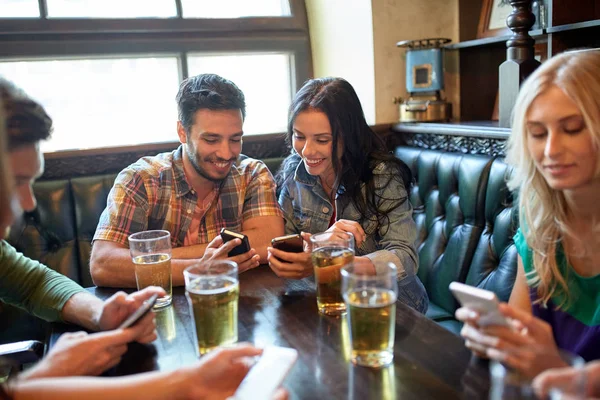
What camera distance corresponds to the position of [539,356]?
2.45ft

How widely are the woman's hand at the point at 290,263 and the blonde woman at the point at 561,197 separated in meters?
0.54

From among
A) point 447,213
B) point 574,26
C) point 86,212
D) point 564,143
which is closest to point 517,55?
point 574,26

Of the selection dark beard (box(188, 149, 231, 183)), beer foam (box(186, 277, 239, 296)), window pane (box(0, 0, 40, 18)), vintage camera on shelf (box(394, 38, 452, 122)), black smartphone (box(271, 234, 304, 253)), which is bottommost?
black smartphone (box(271, 234, 304, 253))

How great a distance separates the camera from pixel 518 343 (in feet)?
2.85

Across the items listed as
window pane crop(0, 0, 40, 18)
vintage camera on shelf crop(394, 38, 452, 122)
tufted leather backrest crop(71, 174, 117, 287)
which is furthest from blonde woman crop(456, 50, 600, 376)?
window pane crop(0, 0, 40, 18)

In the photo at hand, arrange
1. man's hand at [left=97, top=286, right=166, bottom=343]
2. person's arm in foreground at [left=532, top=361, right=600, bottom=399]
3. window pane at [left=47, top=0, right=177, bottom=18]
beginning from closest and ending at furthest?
person's arm in foreground at [left=532, top=361, right=600, bottom=399] < man's hand at [left=97, top=286, right=166, bottom=343] < window pane at [left=47, top=0, right=177, bottom=18]

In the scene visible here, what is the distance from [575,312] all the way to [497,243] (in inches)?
29.6

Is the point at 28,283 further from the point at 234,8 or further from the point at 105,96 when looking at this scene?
the point at 234,8

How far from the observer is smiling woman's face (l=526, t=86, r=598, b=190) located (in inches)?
47.3

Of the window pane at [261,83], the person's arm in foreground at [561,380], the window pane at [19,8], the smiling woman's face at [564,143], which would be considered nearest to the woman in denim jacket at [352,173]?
the smiling woman's face at [564,143]

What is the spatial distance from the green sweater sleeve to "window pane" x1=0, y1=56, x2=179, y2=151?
1.46 metres

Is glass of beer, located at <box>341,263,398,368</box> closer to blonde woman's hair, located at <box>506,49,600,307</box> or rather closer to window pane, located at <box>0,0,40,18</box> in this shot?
blonde woman's hair, located at <box>506,49,600,307</box>

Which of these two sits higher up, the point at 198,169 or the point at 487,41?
the point at 487,41

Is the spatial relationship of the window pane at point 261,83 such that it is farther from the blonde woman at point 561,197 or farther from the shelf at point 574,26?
the blonde woman at point 561,197
